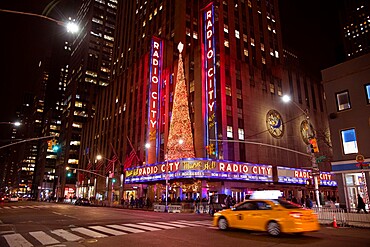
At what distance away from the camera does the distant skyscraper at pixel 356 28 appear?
132m

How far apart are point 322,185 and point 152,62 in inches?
1541

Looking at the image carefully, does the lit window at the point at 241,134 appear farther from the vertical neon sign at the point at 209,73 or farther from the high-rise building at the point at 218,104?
the vertical neon sign at the point at 209,73

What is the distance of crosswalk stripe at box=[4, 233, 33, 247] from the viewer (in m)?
9.78

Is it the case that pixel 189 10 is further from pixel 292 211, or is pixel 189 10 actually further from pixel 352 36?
pixel 352 36

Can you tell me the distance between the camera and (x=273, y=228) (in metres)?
11.6

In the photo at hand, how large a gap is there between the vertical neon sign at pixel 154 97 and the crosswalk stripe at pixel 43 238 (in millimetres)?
37062

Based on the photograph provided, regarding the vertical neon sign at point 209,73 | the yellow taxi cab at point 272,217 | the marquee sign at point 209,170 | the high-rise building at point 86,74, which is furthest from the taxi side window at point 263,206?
Answer: the high-rise building at point 86,74

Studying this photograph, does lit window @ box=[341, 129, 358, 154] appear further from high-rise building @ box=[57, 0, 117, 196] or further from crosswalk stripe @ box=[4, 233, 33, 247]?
high-rise building @ box=[57, 0, 117, 196]

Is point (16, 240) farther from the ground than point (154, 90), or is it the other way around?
point (154, 90)

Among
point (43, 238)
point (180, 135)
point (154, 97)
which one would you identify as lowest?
point (43, 238)

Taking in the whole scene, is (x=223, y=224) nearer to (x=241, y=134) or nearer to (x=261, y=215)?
(x=261, y=215)

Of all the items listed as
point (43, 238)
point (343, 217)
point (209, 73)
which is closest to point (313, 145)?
point (343, 217)

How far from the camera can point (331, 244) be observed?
9.95 metres

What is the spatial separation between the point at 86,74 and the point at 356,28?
131274mm
